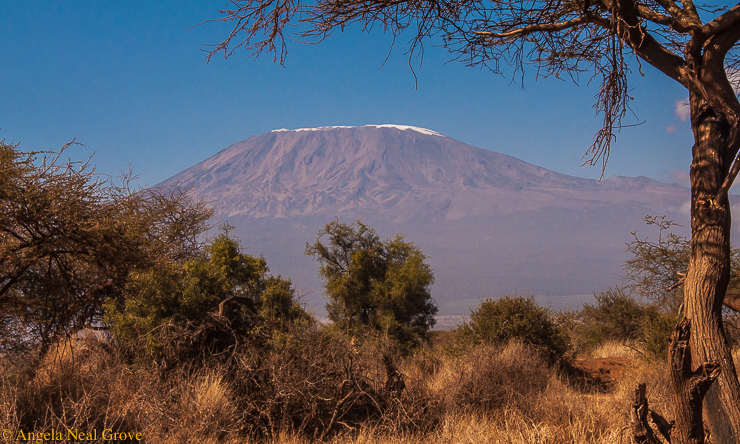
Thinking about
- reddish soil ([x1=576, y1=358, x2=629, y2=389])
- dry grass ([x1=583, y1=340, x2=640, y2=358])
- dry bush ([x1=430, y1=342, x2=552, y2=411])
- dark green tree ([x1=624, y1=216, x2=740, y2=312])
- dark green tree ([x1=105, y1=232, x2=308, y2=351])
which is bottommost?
dry grass ([x1=583, y1=340, x2=640, y2=358])

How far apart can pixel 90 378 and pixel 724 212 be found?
7.35m

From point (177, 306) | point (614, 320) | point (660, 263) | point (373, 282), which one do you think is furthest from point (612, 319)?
point (177, 306)

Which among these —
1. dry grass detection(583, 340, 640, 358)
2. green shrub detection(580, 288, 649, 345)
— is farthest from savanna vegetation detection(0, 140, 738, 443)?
green shrub detection(580, 288, 649, 345)

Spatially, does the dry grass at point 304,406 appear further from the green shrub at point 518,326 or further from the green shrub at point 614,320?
the green shrub at point 614,320

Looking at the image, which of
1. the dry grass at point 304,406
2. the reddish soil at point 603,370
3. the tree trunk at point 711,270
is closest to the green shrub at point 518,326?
the reddish soil at point 603,370

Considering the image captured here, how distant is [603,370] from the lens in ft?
36.8

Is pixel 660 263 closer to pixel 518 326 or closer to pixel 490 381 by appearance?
pixel 518 326

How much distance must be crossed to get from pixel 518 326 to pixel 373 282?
6.49 m

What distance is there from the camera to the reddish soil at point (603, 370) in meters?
10.0

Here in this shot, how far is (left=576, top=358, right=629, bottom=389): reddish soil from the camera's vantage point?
10031mm

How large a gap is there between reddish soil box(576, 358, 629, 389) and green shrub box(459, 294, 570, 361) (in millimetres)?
769

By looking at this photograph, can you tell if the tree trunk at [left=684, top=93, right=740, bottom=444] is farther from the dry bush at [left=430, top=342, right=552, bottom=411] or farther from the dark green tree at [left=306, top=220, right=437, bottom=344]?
the dark green tree at [left=306, top=220, right=437, bottom=344]

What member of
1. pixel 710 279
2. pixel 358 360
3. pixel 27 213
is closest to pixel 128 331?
pixel 27 213

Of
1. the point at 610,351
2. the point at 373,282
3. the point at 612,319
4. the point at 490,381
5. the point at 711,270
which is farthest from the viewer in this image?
the point at 612,319
